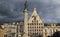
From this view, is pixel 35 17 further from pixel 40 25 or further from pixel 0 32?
pixel 0 32

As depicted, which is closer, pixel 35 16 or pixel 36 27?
pixel 35 16

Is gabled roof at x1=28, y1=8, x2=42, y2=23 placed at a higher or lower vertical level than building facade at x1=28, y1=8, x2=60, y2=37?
higher

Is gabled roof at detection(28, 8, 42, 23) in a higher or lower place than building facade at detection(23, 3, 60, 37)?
higher

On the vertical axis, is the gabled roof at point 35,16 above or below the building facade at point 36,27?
above

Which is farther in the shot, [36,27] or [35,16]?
[36,27]

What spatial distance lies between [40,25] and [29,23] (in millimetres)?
5728

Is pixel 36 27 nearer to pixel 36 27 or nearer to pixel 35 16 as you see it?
pixel 36 27

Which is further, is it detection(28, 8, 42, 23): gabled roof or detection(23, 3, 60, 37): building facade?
detection(23, 3, 60, 37): building facade

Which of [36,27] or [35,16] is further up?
[35,16]

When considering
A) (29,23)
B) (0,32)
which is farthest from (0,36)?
(29,23)

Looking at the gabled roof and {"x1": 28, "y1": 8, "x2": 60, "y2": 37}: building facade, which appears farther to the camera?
{"x1": 28, "y1": 8, "x2": 60, "y2": 37}: building facade

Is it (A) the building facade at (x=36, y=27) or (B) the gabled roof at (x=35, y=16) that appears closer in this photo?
(B) the gabled roof at (x=35, y=16)

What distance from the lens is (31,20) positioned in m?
136

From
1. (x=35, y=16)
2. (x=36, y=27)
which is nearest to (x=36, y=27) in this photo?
(x=36, y=27)
